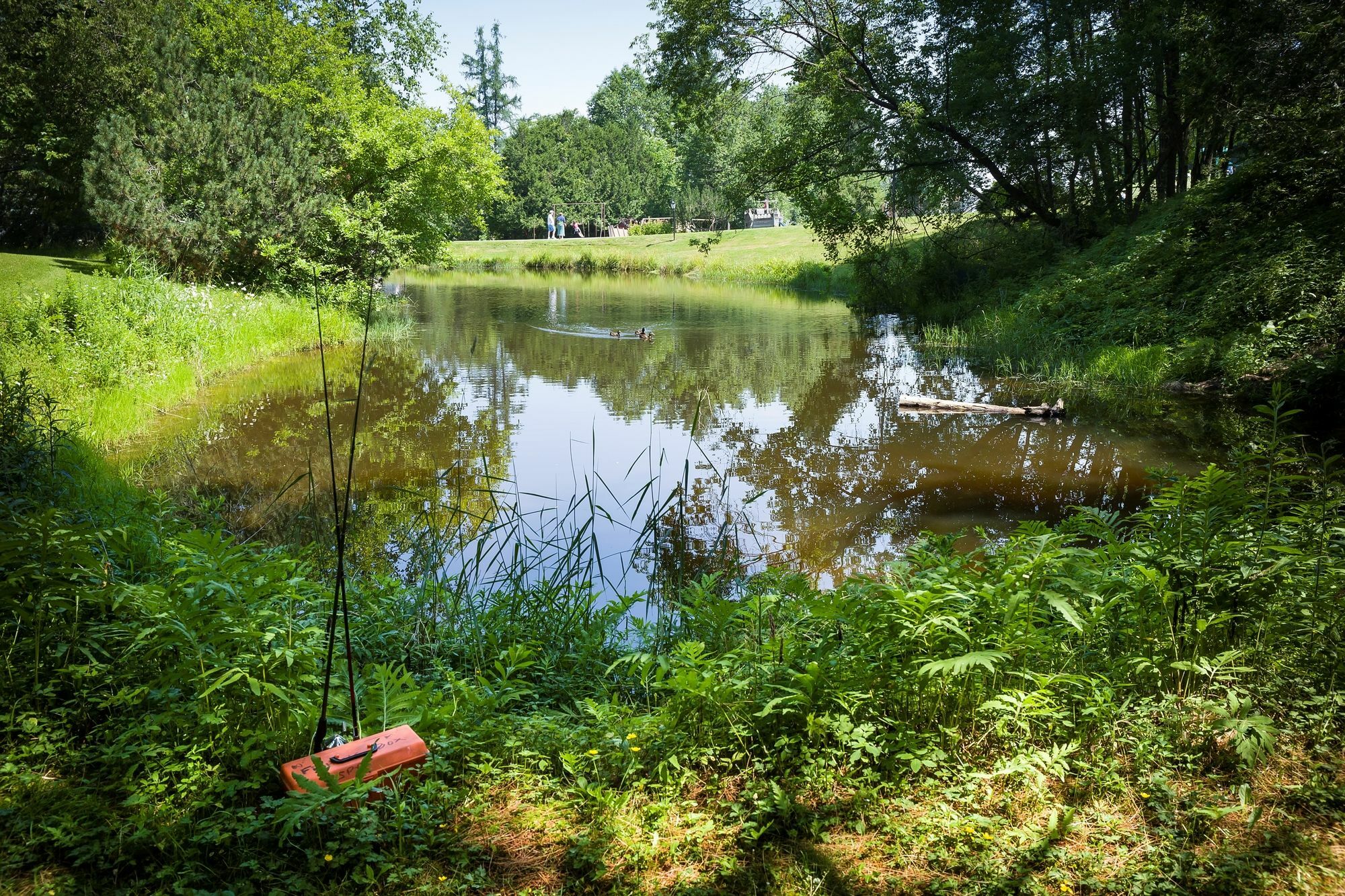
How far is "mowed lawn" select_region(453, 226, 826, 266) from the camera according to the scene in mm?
39812

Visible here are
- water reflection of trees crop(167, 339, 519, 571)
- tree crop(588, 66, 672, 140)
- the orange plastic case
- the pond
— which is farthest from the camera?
tree crop(588, 66, 672, 140)

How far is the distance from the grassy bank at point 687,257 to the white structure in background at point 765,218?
17.1 m

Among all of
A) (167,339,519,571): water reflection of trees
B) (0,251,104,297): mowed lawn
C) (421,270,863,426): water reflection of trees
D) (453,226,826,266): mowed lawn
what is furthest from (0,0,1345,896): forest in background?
(453,226,826,266): mowed lawn

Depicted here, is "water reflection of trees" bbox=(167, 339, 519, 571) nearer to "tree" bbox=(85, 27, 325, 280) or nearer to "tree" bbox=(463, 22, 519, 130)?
"tree" bbox=(85, 27, 325, 280)

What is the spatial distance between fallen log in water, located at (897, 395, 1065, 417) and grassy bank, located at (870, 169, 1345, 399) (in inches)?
84.0

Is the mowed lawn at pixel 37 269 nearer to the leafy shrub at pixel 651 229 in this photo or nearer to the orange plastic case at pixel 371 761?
the orange plastic case at pixel 371 761

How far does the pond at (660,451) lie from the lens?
6.36 meters

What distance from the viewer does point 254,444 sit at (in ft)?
30.4

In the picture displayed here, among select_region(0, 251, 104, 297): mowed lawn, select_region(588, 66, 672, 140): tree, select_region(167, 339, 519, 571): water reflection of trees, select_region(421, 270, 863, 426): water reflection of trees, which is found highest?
select_region(588, 66, 672, 140): tree

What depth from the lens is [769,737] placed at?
2848 millimetres

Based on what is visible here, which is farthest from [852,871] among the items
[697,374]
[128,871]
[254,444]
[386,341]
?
[386,341]

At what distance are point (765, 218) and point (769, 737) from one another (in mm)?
75788

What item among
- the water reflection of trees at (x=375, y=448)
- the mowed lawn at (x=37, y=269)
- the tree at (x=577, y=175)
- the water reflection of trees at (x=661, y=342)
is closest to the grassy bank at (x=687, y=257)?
the water reflection of trees at (x=661, y=342)

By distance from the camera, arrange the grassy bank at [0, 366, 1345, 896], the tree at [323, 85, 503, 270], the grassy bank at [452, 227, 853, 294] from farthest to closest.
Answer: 1. the grassy bank at [452, 227, 853, 294]
2. the tree at [323, 85, 503, 270]
3. the grassy bank at [0, 366, 1345, 896]
